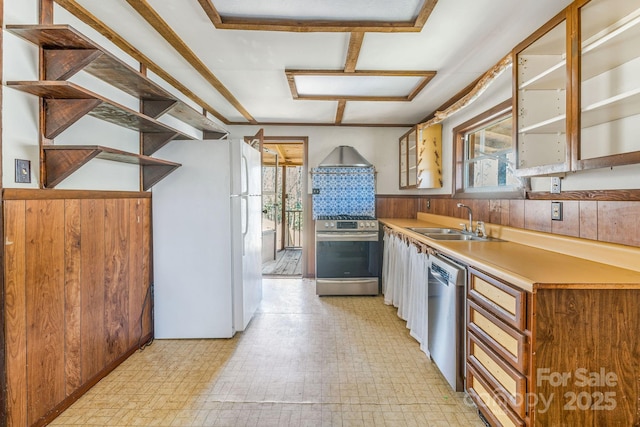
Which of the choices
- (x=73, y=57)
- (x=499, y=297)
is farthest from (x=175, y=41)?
(x=499, y=297)

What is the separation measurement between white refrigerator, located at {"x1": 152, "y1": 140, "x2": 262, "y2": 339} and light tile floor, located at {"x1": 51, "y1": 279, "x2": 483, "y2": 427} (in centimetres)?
21

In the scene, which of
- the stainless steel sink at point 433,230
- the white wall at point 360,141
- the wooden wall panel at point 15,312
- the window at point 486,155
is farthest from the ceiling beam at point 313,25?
the white wall at point 360,141

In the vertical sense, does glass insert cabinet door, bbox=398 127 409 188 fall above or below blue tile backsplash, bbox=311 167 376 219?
above

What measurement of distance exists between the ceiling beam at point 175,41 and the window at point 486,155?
235 cm

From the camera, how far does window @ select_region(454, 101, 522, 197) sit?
265 cm

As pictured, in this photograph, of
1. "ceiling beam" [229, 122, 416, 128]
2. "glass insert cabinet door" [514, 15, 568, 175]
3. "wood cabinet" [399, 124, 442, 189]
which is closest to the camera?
"glass insert cabinet door" [514, 15, 568, 175]

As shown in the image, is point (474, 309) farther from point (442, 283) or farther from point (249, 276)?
point (249, 276)

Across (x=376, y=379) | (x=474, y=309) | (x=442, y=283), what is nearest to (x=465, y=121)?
(x=442, y=283)

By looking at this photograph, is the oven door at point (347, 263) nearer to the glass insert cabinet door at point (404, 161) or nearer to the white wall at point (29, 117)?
the glass insert cabinet door at point (404, 161)

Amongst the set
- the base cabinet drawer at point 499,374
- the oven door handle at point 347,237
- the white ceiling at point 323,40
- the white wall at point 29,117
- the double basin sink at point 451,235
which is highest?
the white ceiling at point 323,40

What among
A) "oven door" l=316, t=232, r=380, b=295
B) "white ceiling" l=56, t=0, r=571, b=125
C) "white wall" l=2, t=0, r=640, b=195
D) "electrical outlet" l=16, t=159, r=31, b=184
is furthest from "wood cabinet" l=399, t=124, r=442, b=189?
"electrical outlet" l=16, t=159, r=31, b=184

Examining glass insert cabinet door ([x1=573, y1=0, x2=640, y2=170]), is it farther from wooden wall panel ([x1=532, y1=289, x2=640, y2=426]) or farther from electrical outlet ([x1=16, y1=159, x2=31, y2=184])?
electrical outlet ([x1=16, y1=159, x2=31, y2=184])

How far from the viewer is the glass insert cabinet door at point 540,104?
5.64 ft

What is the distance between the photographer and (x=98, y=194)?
6.85ft
